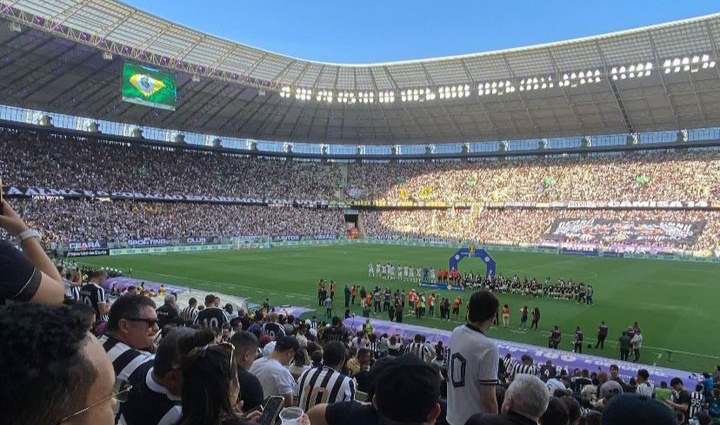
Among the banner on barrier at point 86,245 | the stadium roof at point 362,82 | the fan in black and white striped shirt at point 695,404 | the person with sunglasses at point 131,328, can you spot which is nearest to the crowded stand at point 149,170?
the stadium roof at point 362,82

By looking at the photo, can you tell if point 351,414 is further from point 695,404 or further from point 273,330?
point 695,404

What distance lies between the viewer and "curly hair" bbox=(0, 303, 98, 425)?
1.73 m

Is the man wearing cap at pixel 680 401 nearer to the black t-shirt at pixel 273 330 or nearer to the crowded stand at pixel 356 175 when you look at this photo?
the black t-shirt at pixel 273 330

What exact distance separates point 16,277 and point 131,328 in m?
1.93

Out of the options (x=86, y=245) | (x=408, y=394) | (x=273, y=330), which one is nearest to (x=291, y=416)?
(x=408, y=394)

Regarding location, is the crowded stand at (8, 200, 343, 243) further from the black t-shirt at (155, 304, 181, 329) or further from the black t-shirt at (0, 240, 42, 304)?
the black t-shirt at (0, 240, 42, 304)

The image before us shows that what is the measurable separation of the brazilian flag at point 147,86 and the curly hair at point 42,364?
45165 mm

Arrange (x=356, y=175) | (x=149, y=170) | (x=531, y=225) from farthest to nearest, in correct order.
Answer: (x=356, y=175), (x=531, y=225), (x=149, y=170)

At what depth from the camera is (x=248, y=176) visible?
80438 millimetres

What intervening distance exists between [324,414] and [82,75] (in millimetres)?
54457

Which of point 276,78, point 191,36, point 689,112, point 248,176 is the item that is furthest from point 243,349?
point 248,176

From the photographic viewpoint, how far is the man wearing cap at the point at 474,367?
4.75 metres

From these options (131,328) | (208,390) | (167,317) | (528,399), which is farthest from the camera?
(167,317)

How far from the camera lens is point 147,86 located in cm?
4391
